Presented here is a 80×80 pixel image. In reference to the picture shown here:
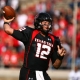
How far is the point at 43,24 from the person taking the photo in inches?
212

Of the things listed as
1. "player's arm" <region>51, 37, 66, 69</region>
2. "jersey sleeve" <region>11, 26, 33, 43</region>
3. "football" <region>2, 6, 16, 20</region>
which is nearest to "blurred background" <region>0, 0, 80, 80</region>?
"player's arm" <region>51, 37, 66, 69</region>

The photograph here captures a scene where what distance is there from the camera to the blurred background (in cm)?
1212

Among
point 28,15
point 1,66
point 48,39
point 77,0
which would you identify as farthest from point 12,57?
point 48,39

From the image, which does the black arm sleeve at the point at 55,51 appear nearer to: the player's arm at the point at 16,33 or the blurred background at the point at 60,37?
the player's arm at the point at 16,33

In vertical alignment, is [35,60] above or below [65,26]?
below

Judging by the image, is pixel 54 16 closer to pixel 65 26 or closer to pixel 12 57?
pixel 65 26

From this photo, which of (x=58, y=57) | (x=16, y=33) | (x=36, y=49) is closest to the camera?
(x=16, y=33)

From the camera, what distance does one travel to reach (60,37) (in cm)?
1231

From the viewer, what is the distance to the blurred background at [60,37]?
1212 centimetres

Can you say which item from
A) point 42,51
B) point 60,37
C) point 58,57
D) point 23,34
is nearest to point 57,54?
point 58,57

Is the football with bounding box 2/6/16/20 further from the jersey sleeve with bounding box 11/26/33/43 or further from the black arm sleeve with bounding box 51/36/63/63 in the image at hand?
the black arm sleeve with bounding box 51/36/63/63

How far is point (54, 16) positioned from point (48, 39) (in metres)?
7.37

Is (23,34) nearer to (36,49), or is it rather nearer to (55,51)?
(36,49)

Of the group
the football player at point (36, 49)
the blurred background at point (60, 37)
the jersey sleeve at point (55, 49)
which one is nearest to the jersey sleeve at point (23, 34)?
the football player at point (36, 49)
